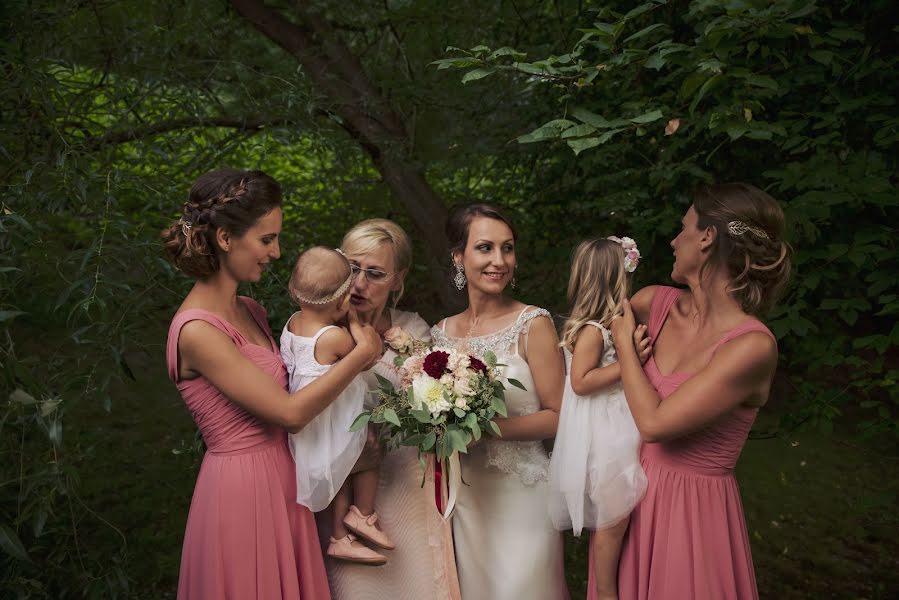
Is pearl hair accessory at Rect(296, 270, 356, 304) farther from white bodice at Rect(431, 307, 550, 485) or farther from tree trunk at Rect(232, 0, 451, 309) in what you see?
tree trunk at Rect(232, 0, 451, 309)

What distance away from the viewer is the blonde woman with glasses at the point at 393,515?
10.2 feet

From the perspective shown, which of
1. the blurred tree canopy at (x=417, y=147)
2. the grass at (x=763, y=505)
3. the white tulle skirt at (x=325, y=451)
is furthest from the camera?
the grass at (x=763, y=505)

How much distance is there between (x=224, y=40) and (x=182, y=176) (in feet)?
5.20

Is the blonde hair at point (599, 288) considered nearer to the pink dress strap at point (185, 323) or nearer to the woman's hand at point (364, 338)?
the woman's hand at point (364, 338)

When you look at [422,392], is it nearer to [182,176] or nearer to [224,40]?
[182,176]

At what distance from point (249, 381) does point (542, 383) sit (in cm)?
108

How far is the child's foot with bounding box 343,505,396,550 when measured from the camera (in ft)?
9.88

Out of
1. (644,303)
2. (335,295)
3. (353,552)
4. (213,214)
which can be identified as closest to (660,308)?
(644,303)

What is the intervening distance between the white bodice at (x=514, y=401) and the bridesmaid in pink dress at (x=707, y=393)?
1.35ft

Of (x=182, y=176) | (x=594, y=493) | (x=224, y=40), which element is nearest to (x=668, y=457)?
(x=594, y=493)

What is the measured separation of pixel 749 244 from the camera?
265cm

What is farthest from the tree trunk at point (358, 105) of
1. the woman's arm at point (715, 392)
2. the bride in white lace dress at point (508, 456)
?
the woman's arm at point (715, 392)

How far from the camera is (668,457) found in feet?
9.21

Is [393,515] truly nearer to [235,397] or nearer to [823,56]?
[235,397]
